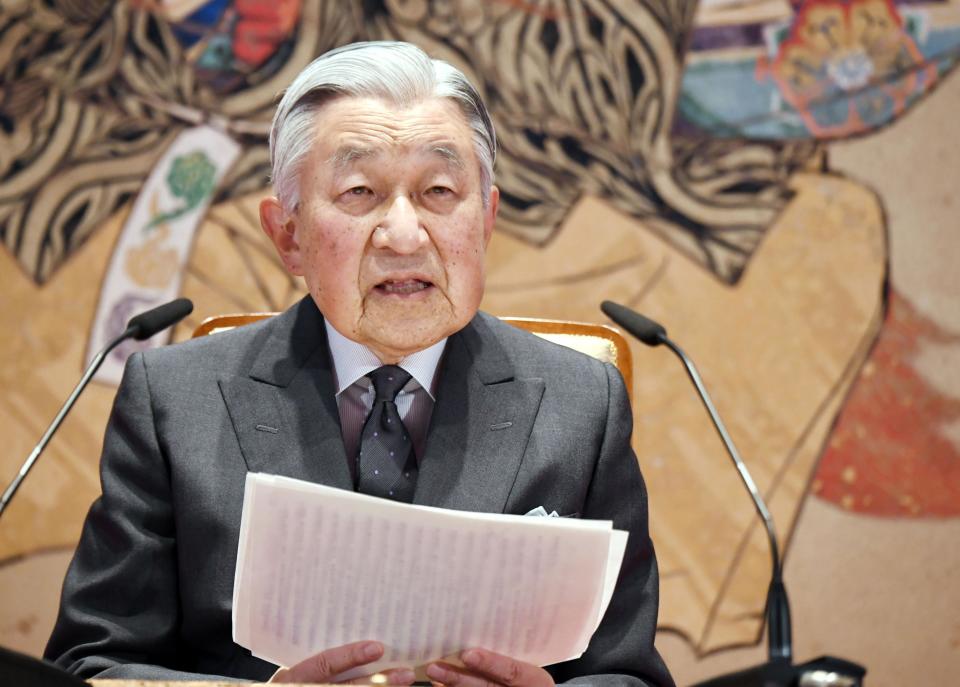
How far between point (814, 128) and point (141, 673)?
2.56 m

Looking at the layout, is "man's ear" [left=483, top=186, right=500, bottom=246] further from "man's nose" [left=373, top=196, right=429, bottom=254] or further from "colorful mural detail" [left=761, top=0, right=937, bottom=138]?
"colorful mural detail" [left=761, top=0, right=937, bottom=138]

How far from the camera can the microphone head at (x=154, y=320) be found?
1995 millimetres

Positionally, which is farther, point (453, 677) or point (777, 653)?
point (453, 677)

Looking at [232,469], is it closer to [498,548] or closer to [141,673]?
[141,673]

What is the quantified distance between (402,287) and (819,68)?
2.01m

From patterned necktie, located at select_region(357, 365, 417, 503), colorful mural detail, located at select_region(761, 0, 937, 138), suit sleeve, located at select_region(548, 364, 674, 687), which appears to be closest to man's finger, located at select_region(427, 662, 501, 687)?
suit sleeve, located at select_region(548, 364, 674, 687)

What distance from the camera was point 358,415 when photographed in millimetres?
1954

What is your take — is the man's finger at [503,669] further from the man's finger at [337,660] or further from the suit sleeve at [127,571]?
the suit sleeve at [127,571]

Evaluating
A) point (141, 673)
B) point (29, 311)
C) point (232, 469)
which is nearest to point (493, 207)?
point (232, 469)

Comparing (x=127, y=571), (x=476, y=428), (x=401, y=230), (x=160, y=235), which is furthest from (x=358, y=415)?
(x=160, y=235)

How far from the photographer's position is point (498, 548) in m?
1.47

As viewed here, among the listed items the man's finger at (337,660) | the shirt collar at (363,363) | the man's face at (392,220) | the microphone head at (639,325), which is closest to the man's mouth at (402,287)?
the man's face at (392,220)

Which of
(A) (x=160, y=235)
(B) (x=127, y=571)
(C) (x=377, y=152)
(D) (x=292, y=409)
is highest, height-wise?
(C) (x=377, y=152)

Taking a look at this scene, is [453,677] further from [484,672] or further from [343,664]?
[343,664]
